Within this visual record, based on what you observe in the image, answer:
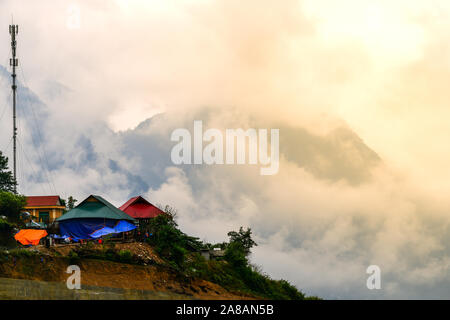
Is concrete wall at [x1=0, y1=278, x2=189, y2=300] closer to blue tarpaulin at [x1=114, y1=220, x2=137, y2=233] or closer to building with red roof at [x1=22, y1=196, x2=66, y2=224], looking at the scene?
blue tarpaulin at [x1=114, y1=220, x2=137, y2=233]

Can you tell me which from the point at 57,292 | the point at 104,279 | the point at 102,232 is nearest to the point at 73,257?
the point at 104,279

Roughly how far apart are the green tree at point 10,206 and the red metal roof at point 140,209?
1334 centimetres

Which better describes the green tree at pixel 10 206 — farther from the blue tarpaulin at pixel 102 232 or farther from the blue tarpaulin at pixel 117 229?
the blue tarpaulin at pixel 117 229

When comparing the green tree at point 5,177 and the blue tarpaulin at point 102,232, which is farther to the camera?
the green tree at point 5,177

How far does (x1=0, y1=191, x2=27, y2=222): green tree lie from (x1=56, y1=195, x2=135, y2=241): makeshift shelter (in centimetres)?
1214

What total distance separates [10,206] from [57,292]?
2553 centimetres

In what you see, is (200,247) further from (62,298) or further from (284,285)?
(62,298)

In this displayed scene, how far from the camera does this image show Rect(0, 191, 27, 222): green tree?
58656 mm

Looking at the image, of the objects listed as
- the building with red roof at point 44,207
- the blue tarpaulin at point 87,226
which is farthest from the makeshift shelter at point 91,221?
the building with red roof at point 44,207

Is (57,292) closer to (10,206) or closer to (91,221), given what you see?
(91,221)

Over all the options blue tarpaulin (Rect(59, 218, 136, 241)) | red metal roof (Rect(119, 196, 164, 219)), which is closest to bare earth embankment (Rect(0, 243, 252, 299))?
blue tarpaulin (Rect(59, 218, 136, 241))

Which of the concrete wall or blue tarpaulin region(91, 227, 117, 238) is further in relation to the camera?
blue tarpaulin region(91, 227, 117, 238)

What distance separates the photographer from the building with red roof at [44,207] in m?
69.3
